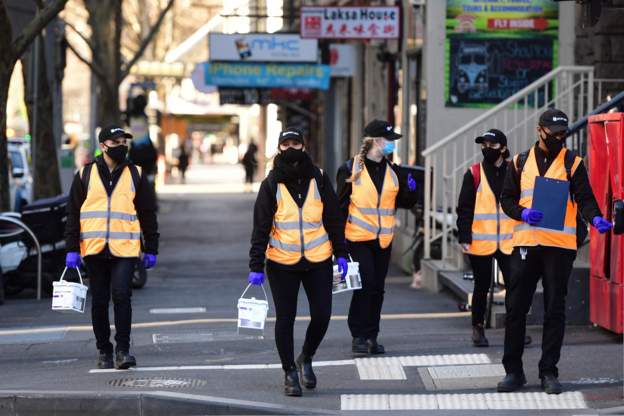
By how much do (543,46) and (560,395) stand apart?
Answer: 393 inches

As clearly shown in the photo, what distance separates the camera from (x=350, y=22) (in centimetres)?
2212

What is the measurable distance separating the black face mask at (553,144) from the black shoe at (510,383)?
148cm

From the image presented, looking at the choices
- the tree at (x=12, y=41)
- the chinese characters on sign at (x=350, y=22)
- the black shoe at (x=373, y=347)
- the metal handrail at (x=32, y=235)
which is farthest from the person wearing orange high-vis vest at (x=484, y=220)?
the chinese characters on sign at (x=350, y=22)

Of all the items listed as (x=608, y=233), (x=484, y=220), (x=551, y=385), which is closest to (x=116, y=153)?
(x=484, y=220)

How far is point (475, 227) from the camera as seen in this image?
11719mm

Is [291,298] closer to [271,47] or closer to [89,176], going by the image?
[89,176]

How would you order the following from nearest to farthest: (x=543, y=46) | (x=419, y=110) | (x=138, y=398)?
(x=138, y=398)
(x=543, y=46)
(x=419, y=110)

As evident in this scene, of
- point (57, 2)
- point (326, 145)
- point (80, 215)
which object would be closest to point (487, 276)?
point (80, 215)

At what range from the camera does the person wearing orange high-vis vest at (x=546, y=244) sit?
9.59 meters

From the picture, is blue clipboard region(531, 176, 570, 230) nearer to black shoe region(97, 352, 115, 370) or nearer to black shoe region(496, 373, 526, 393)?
black shoe region(496, 373, 526, 393)

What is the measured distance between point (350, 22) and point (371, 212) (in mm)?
11089

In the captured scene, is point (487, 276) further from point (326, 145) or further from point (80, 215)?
point (326, 145)

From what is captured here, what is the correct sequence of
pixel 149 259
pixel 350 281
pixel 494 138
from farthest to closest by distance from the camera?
pixel 494 138 → pixel 149 259 → pixel 350 281

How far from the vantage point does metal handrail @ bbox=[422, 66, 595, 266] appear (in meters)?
16.4
